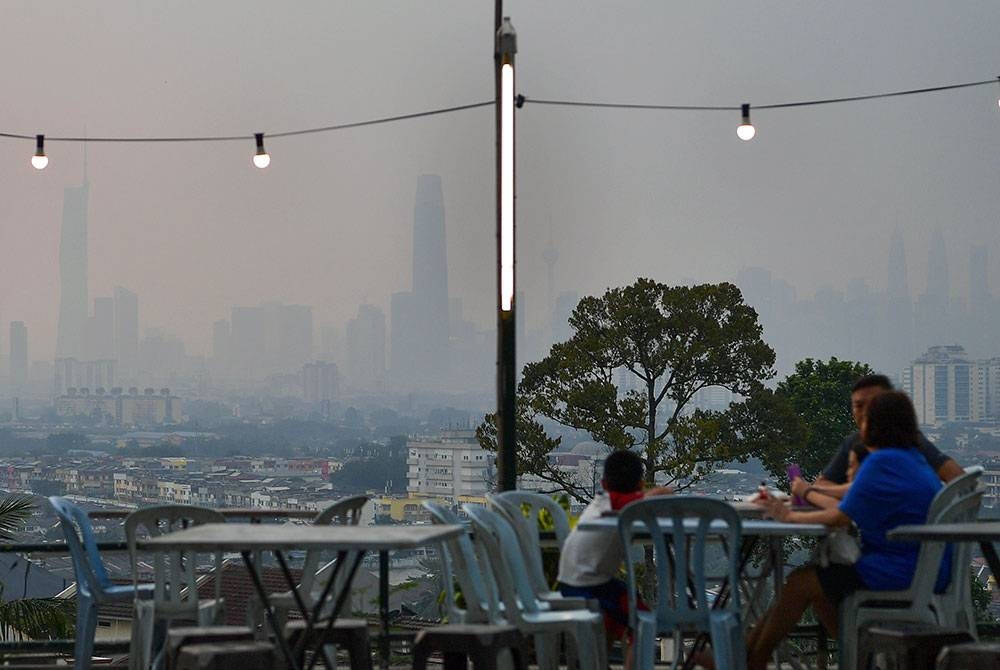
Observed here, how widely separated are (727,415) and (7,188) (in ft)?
58.5

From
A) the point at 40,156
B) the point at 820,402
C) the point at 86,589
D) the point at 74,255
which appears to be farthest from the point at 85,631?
the point at 820,402

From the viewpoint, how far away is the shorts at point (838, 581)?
15.3 ft

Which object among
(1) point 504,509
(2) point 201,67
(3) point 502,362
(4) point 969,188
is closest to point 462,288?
(2) point 201,67

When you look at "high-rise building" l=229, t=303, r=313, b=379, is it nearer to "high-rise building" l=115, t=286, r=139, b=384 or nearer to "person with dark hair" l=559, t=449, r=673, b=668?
"high-rise building" l=115, t=286, r=139, b=384

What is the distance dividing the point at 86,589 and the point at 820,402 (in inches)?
1313

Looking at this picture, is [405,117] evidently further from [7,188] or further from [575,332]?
[575,332]

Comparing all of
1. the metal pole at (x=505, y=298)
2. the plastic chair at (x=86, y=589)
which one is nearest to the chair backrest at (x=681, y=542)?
the plastic chair at (x=86, y=589)

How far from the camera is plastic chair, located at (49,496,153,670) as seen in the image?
17.2ft

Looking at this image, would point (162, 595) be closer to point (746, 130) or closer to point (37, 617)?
point (37, 617)

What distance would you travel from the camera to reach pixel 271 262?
30.3m

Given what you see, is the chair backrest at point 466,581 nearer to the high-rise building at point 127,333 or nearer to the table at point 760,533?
the table at point 760,533

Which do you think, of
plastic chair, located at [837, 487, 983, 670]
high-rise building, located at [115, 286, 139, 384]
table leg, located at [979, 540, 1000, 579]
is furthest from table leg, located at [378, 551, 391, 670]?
high-rise building, located at [115, 286, 139, 384]

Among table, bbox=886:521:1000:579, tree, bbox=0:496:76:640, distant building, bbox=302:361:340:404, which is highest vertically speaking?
distant building, bbox=302:361:340:404

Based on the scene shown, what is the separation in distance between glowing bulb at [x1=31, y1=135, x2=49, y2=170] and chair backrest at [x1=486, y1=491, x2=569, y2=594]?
4.08 metres
